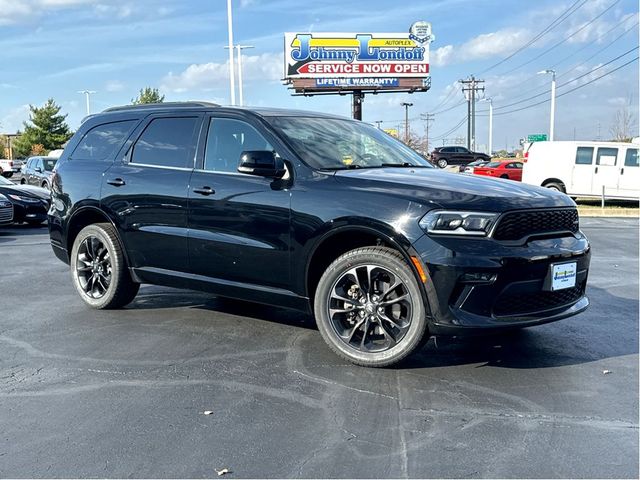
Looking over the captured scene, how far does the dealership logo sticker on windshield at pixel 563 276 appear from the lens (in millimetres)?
4266

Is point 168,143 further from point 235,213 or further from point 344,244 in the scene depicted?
point 344,244

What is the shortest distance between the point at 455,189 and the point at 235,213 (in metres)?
1.74

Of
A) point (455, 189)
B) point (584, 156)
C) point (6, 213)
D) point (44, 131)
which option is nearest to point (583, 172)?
point (584, 156)

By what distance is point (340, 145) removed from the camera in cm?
523

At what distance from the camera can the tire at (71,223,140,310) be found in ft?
19.7

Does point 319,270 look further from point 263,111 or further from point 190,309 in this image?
point 190,309

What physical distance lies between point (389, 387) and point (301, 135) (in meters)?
2.15

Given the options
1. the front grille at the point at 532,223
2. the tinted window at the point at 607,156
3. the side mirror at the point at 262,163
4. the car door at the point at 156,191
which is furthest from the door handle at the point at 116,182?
the tinted window at the point at 607,156

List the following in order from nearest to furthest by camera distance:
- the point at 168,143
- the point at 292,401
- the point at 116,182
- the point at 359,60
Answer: the point at 292,401 → the point at 168,143 → the point at 116,182 → the point at 359,60

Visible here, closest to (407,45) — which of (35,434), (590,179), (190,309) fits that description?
(590,179)

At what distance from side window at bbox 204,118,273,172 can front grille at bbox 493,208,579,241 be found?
1958mm

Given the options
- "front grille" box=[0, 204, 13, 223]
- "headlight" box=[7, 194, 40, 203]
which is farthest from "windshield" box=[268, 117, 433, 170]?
"headlight" box=[7, 194, 40, 203]

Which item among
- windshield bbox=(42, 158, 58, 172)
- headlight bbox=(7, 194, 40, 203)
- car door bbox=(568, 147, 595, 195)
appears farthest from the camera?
windshield bbox=(42, 158, 58, 172)

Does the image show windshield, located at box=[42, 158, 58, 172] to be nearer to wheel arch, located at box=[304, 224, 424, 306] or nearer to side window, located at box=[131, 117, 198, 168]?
side window, located at box=[131, 117, 198, 168]
